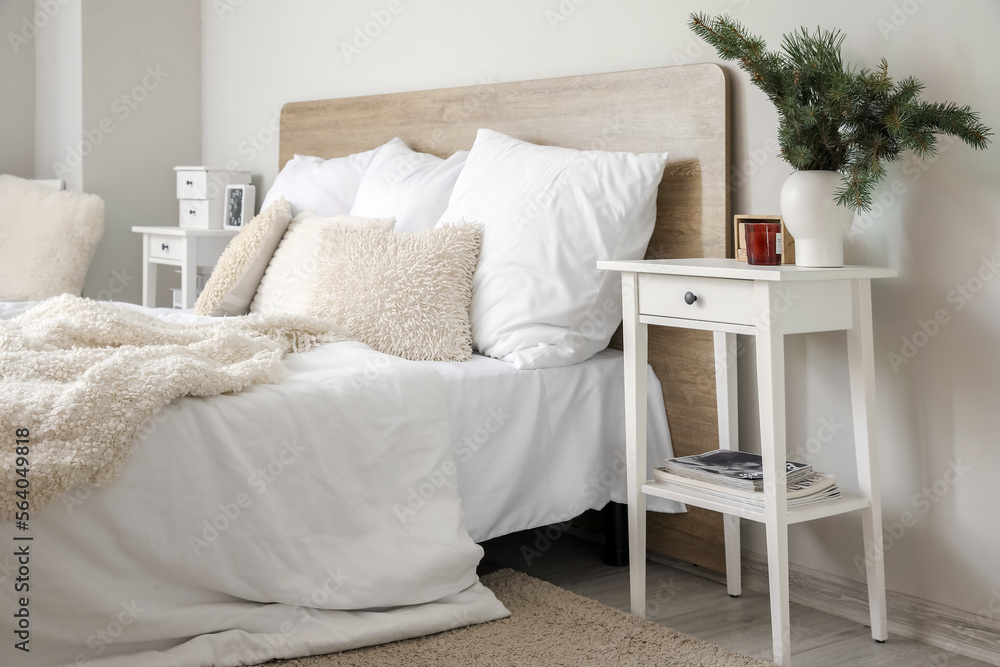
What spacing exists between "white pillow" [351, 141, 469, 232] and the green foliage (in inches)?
37.0

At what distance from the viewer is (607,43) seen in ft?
7.54

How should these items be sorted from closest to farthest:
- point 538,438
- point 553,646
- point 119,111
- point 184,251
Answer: point 553,646, point 538,438, point 184,251, point 119,111

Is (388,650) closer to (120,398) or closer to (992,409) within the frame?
(120,398)

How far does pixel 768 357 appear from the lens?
1599 mm

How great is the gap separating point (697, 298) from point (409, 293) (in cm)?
66

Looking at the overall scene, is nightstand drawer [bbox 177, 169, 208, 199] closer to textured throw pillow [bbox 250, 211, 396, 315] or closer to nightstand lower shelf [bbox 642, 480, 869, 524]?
textured throw pillow [bbox 250, 211, 396, 315]

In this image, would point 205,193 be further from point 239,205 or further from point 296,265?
point 296,265

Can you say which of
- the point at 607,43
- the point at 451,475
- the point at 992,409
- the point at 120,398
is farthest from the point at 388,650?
the point at 607,43

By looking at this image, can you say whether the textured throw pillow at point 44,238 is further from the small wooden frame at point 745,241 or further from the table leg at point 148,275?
the small wooden frame at point 745,241

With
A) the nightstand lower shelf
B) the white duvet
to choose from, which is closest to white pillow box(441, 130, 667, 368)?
the white duvet

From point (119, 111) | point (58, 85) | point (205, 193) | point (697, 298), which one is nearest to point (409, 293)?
point (697, 298)

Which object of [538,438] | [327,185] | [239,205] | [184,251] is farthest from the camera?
[239,205]

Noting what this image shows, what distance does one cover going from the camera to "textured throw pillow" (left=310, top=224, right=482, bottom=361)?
2.05 metres

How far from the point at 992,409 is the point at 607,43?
1218 millimetres
